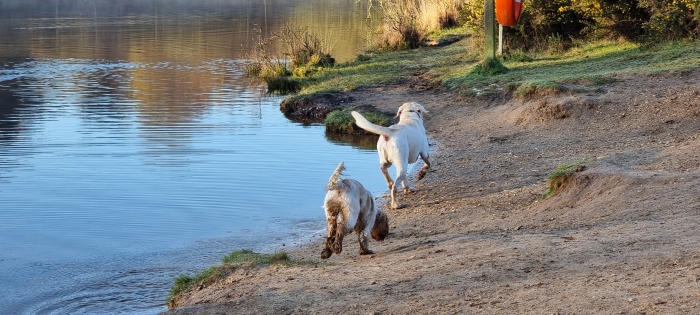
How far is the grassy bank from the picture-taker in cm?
1514

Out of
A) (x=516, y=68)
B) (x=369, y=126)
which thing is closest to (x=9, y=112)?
(x=516, y=68)

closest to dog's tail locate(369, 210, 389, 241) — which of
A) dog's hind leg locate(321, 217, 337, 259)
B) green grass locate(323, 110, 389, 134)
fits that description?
dog's hind leg locate(321, 217, 337, 259)

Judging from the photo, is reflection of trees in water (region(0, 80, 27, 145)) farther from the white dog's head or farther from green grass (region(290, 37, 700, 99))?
the white dog's head

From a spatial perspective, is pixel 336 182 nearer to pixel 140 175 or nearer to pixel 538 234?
pixel 538 234

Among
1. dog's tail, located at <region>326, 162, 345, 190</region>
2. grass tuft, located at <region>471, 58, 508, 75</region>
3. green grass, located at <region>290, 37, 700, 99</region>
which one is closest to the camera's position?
dog's tail, located at <region>326, 162, 345, 190</region>

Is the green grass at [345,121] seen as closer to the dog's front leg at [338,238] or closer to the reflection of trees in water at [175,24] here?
the dog's front leg at [338,238]

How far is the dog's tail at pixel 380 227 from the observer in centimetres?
790

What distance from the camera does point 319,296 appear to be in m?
5.95

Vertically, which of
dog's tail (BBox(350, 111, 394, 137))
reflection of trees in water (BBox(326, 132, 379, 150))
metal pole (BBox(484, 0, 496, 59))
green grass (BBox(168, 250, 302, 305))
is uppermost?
metal pole (BBox(484, 0, 496, 59))

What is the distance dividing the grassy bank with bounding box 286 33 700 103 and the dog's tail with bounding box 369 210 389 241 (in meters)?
7.26

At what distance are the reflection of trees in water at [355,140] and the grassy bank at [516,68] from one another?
2.37m

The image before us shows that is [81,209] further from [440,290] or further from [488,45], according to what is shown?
[488,45]

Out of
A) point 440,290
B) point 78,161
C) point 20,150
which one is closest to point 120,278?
point 440,290

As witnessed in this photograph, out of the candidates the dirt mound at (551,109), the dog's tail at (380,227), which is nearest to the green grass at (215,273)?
the dog's tail at (380,227)
